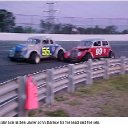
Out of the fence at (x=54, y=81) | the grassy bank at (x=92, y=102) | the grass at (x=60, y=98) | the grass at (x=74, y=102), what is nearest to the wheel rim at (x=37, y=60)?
the fence at (x=54, y=81)

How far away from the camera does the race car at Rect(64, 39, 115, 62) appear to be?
1794 centimetres

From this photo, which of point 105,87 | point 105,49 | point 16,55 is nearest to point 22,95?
point 105,87

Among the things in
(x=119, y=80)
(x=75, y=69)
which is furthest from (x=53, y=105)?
(x=119, y=80)

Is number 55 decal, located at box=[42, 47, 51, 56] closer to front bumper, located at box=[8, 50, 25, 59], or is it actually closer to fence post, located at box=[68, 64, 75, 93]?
front bumper, located at box=[8, 50, 25, 59]

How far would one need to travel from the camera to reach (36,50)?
1783cm

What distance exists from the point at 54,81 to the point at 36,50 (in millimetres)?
9760

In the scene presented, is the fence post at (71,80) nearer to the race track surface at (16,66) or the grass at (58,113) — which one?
the grass at (58,113)

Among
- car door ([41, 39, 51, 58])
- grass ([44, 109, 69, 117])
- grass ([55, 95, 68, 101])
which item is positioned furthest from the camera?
car door ([41, 39, 51, 58])

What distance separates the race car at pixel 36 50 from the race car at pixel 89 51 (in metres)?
0.56

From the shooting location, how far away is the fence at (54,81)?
604 centimetres

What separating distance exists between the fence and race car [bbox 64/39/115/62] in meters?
4.58

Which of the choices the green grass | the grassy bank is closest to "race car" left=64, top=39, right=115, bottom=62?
the green grass
